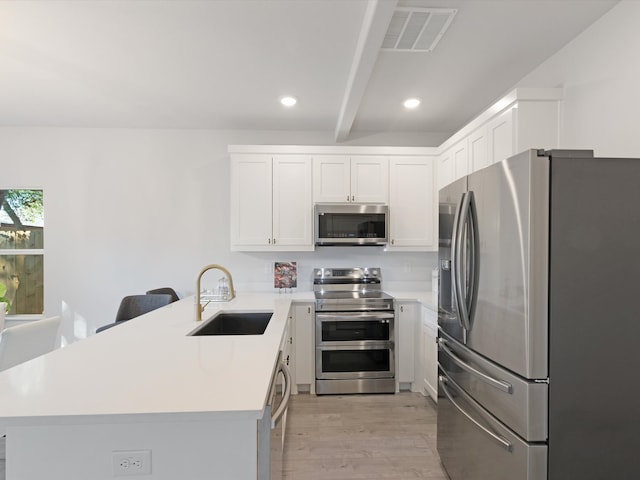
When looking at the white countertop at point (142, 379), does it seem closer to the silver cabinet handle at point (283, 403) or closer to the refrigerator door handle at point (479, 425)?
the silver cabinet handle at point (283, 403)

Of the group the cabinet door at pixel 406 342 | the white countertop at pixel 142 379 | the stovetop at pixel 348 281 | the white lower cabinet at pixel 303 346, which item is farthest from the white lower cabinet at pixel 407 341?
the white countertop at pixel 142 379

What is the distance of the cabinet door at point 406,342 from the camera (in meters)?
3.29

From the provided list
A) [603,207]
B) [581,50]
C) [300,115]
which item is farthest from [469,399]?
[300,115]

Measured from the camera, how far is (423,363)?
3137mm

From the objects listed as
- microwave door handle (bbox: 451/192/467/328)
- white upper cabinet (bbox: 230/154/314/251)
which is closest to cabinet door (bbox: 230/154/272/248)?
white upper cabinet (bbox: 230/154/314/251)

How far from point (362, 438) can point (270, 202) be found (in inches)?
85.6

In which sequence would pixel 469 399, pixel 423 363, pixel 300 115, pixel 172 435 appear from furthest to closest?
1. pixel 300 115
2. pixel 423 363
3. pixel 469 399
4. pixel 172 435

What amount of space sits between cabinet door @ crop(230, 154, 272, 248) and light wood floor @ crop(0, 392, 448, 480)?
1.57 metres

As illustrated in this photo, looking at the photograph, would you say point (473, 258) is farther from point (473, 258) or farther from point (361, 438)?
point (361, 438)

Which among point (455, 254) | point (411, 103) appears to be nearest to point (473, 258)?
point (455, 254)

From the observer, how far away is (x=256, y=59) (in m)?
2.38

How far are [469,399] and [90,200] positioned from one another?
3971 mm

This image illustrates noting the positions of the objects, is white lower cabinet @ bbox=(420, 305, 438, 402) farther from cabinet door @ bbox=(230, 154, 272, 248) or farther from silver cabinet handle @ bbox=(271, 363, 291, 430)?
silver cabinet handle @ bbox=(271, 363, 291, 430)

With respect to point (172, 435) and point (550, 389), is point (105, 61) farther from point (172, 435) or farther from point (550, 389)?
point (550, 389)
